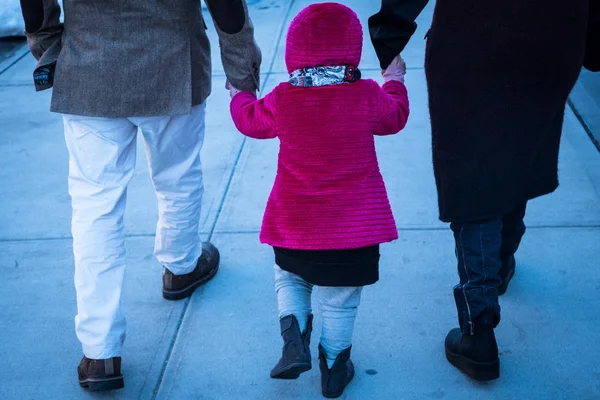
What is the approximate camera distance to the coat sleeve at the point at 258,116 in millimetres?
2629

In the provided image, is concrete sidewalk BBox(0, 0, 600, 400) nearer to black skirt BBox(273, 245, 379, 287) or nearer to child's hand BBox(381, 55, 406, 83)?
black skirt BBox(273, 245, 379, 287)

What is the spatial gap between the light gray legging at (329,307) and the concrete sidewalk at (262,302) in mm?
204

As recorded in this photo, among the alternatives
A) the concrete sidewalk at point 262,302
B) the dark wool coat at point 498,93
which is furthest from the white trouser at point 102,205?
the dark wool coat at point 498,93

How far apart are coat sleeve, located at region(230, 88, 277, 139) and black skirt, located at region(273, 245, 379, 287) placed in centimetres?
40

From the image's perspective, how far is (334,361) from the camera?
9.16 feet

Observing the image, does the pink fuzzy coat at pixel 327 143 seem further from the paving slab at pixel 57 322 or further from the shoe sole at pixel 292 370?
the paving slab at pixel 57 322

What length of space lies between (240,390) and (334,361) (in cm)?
35

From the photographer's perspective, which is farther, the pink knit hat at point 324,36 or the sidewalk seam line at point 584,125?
the sidewalk seam line at point 584,125

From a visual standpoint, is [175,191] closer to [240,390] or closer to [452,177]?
[240,390]

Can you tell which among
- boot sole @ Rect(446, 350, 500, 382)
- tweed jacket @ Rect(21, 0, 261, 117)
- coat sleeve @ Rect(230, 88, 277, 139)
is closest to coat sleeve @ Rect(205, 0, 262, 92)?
tweed jacket @ Rect(21, 0, 261, 117)

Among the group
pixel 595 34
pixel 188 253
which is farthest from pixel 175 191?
pixel 595 34

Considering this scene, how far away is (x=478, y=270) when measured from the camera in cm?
282

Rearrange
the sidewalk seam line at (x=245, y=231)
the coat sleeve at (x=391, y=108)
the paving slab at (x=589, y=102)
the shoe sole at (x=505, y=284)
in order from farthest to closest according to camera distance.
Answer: the paving slab at (x=589, y=102), the sidewalk seam line at (x=245, y=231), the shoe sole at (x=505, y=284), the coat sleeve at (x=391, y=108)

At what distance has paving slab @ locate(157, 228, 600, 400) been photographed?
2.87 meters
